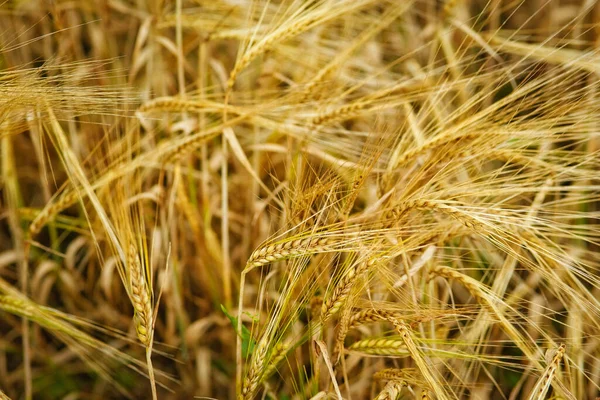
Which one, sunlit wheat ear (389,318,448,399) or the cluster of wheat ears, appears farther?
the cluster of wheat ears

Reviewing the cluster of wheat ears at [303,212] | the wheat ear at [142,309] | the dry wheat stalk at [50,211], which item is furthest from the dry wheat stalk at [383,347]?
the dry wheat stalk at [50,211]

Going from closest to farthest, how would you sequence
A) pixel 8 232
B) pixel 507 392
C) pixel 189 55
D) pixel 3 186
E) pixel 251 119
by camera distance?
pixel 251 119, pixel 507 392, pixel 3 186, pixel 8 232, pixel 189 55

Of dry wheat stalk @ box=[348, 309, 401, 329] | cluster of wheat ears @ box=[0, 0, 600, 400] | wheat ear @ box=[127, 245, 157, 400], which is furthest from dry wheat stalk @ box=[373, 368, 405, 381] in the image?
wheat ear @ box=[127, 245, 157, 400]

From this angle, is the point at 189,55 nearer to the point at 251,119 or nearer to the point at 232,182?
the point at 232,182

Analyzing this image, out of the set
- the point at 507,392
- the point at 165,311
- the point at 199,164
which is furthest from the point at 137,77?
the point at 507,392

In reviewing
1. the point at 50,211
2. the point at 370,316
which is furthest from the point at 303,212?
the point at 50,211

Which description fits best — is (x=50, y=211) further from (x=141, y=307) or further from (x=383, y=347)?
(x=383, y=347)

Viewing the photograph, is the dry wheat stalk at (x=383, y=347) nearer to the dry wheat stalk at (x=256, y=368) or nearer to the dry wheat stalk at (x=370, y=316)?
the dry wheat stalk at (x=370, y=316)

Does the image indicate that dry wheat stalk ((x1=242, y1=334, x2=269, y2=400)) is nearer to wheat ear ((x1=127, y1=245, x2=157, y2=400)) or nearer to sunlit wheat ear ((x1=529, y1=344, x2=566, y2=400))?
wheat ear ((x1=127, y1=245, x2=157, y2=400))
